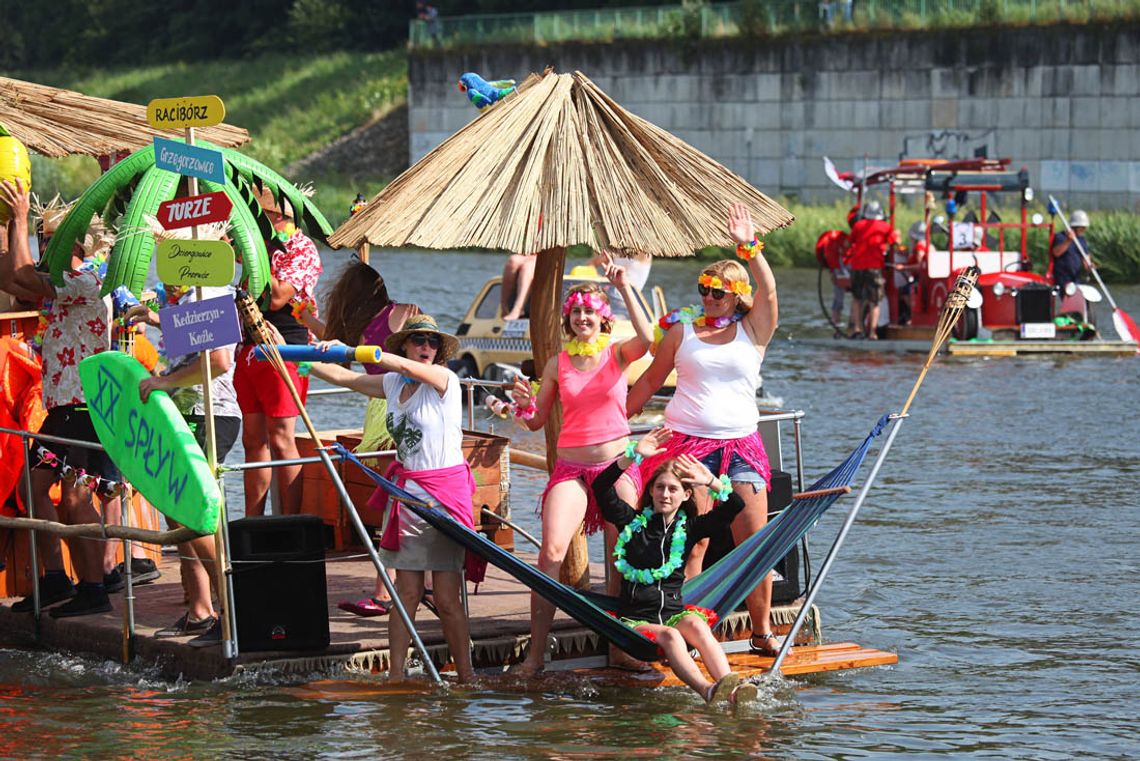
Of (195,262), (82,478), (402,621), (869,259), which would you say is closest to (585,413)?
(402,621)

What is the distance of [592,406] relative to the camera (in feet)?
29.1

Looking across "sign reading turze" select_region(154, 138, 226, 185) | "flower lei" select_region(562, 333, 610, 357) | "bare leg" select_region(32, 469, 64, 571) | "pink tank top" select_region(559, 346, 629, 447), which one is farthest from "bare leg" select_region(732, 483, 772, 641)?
"bare leg" select_region(32, 469, 64, 571)

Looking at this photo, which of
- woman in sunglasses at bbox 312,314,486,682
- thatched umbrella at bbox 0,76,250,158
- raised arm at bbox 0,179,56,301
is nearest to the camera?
woman in sunglasses at bbox 312,314,486,682

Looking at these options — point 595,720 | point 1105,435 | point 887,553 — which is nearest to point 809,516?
point 595,720

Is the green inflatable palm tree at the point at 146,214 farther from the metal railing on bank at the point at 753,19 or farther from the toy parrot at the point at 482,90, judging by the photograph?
the metal railing on bank at the point at 753,19

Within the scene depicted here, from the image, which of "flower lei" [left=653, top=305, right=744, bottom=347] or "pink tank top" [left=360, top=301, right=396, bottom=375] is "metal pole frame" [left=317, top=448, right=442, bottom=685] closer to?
"pink tank top" [left=360, top=301, right=396, bottom=375]

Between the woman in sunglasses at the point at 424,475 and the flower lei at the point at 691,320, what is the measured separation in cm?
101

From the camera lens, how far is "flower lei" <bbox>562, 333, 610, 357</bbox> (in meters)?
8.91

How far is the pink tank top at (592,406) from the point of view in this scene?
29.1ft

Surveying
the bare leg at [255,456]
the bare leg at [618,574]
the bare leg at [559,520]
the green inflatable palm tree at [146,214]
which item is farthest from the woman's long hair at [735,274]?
the bare leg at [255,456]

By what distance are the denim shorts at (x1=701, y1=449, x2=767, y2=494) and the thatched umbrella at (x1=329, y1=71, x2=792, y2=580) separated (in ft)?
3.00

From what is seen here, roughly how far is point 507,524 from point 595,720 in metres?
1.75

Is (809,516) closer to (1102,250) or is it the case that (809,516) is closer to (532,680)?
(532,680)

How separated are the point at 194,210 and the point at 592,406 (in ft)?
6.41
